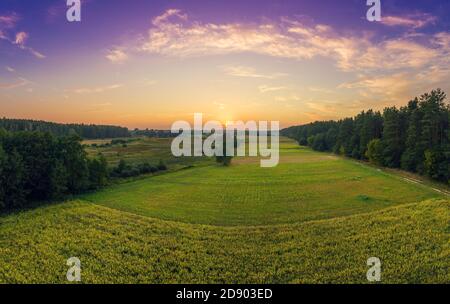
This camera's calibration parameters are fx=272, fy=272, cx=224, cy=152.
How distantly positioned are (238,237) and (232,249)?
2.88 meters

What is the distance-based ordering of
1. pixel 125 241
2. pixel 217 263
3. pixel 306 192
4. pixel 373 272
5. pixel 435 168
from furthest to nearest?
pixel 435 168
pixel 306 192
pixel 125 241
pixel 217 263
pixel 373 272

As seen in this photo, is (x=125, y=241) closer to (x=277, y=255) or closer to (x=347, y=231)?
(x=277, y=255)

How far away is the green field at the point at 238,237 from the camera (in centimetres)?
1753

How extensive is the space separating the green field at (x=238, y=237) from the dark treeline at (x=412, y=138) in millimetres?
10368

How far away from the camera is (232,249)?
21188 millimetres

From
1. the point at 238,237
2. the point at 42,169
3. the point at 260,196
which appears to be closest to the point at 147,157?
the point at 42,169

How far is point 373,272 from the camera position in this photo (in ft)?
54.5

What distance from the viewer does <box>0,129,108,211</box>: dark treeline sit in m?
40.6

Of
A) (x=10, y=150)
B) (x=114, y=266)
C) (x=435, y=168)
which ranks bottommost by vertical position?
(x=114, y=266)

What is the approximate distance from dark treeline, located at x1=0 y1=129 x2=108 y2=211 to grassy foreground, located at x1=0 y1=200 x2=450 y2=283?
506 inches

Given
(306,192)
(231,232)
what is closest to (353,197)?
(306,192)

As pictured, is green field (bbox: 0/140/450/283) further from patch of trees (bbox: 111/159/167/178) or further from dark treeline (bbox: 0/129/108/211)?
patch of trees (bbox: 111/159/167/178)

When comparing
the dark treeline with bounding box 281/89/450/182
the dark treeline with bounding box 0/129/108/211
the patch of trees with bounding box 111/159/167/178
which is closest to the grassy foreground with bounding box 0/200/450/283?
the dark treeline with bounding box 0/129/108/211

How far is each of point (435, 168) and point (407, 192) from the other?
14092 millimetres
